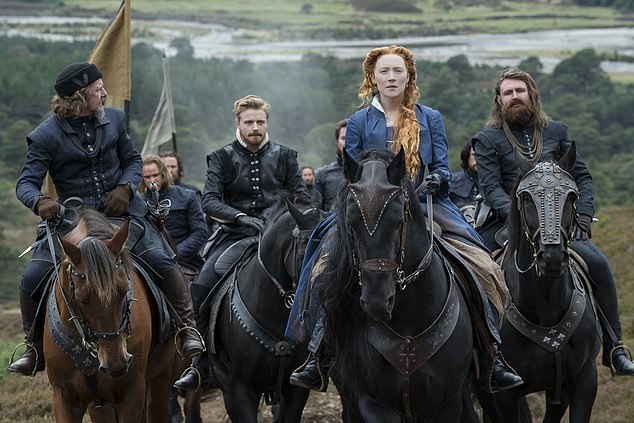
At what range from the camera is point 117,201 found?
858 cm

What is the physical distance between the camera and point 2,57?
171 feet

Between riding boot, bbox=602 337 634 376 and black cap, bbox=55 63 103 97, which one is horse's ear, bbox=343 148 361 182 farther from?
riding boot, bbox=602 337 634 376

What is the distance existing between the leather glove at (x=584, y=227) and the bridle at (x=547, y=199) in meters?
0.86

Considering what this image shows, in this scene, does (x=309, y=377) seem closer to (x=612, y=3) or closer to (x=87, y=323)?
(x=87, y=323)

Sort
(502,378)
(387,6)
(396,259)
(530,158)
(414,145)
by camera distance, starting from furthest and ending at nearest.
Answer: (387,6) < (530,158) < (502,378) < (414,145) < (396,259)

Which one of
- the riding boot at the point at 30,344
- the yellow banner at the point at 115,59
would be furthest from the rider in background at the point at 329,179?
the riding boot at the point at 30,344

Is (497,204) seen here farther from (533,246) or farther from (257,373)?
(257,373)

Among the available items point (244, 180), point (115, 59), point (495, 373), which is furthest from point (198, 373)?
point (115, 59)

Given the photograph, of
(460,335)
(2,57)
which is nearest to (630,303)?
(460,335)

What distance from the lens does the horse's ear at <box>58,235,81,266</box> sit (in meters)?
7.36

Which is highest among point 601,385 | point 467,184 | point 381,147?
point 381,147

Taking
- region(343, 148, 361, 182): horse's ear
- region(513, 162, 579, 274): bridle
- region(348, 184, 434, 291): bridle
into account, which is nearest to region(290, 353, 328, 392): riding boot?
region(348, 184, 434, 291): bridle

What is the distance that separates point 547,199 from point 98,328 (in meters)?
3.20

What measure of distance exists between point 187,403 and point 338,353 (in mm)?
4597
